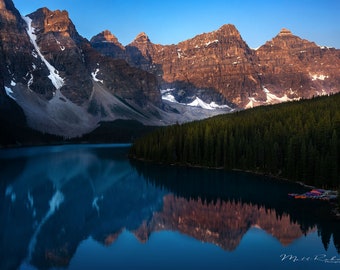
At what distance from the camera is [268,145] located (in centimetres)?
9894

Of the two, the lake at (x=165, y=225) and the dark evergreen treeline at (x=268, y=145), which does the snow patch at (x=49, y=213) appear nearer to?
the lake at (x=165, y=225)

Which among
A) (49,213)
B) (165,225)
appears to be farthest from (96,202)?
(165,225)

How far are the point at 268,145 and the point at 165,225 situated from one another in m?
52.4

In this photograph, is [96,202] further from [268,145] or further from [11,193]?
[268,145]

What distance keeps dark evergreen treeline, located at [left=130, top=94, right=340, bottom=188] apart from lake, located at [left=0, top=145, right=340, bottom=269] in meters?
6.30

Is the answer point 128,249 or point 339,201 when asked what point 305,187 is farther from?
point 128,249

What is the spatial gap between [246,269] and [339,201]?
80.1 ft

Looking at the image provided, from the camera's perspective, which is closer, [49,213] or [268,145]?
[49,213]

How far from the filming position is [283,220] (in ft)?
173

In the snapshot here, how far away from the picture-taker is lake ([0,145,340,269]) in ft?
128

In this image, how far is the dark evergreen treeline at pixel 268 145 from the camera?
3167 inches

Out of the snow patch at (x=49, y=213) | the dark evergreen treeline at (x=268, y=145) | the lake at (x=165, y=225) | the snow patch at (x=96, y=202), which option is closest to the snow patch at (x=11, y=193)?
the lake at (x=165, y=225)

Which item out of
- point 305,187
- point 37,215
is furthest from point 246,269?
point 305,187

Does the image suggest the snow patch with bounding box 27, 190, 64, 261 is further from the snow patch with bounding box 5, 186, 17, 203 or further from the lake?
the snow patch with bounding box 5, 186, 17, 203
